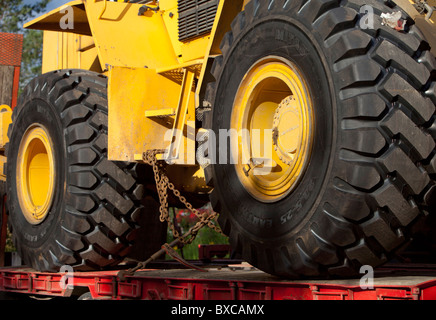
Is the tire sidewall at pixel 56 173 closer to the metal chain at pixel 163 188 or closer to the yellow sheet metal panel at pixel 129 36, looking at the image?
the yellow sheet metal panel at pixel 129 36

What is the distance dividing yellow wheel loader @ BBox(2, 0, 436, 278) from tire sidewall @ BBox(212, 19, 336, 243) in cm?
1

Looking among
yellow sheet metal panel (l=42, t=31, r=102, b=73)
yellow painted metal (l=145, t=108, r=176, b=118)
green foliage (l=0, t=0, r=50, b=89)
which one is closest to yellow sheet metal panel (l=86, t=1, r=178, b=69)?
yellow painted metal (l=145, t=108, r=176, b=118)

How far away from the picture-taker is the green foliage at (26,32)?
30155 millimetres

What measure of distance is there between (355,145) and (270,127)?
1.25 m

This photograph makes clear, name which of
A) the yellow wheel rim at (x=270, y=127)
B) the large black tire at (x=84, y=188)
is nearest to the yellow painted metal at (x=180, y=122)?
the large black tire at (x=84, y=188)

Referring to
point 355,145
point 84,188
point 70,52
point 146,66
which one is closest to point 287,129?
point 355,145

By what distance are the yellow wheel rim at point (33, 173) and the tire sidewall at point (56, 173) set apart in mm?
62

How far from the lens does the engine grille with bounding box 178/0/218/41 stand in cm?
688

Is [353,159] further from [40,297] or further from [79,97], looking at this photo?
[40,297]

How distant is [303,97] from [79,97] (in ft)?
9.22

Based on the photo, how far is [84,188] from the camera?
6.69 metres

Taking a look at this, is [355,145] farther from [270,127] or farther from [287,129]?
[270,127]

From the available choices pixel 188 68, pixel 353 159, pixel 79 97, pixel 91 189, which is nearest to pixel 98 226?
pixel 91 189

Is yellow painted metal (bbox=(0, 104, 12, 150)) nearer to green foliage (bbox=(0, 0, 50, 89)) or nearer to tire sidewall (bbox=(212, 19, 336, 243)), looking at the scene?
tire sidewall (bbox=(212, 19, 336, 243))
